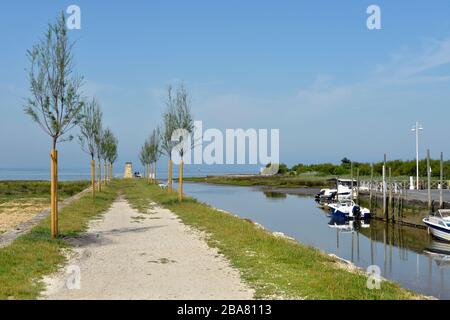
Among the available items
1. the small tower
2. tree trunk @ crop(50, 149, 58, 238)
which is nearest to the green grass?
tree trunk @ crop(50, 149, 58, 238)

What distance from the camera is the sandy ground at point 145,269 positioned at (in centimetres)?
796

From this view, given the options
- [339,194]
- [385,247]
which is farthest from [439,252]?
[339,194]

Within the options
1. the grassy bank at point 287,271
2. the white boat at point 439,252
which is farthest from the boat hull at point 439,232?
the grassy bank at point 287,271

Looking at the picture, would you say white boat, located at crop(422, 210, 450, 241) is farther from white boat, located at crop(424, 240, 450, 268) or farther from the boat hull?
white boat, located at crop(424, 240, 450, 268)

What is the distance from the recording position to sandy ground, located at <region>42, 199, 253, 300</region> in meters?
7.96

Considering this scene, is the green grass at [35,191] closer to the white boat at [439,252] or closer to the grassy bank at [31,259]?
the grassy bank at [31,259]

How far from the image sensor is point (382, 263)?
19.3 m

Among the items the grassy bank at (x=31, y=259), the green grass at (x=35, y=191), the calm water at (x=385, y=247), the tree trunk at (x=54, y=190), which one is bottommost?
the calm water at (x=385, y=247)

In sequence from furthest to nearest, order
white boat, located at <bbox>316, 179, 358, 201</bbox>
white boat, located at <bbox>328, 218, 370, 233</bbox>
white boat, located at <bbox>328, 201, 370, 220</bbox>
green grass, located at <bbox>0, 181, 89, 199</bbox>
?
white boat, located at <bbox>316, 179, 358, 201</bbox> → green grass, located at <bbox>0, 181, 89, 199</bbox> → white boat, located at <bbox>328, 201, 370, 220</bbox> → white boat, located at <bbox>328, 218, 370, 233</bbox>

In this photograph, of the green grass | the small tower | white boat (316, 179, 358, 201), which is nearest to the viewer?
the green grass

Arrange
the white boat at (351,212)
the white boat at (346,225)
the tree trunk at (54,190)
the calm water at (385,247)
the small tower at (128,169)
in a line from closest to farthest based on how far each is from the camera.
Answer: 1. the tree trunk at (54,190)
2. the calm water at (385,247)
3. the white boat at (346,225)
4. the white boat at (351,212)
5. the small tower at (128,169)

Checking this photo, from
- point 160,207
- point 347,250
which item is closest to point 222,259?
point 347,250

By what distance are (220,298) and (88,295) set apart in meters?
2.12
